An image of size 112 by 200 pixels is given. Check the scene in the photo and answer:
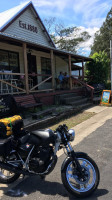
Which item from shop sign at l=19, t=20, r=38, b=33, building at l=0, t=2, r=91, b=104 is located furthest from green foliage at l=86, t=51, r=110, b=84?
shop sign at l=19, t=20, r=38, b=33

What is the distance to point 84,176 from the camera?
7.77ft

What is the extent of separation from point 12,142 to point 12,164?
0.35 meters

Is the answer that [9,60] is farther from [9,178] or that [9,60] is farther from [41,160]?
[41,160]

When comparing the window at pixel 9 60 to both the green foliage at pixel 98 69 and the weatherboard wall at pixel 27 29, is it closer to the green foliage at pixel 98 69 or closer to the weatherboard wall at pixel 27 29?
the weatherboard wall at pixel 27 29

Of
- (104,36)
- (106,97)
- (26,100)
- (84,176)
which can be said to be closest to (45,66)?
(106,97)

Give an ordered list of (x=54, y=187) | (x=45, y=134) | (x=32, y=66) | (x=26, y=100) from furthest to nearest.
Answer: (x=32, y=66), (x=26, y=100), (x=54, y=187), (x=45, y=134)

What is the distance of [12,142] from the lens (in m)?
2.53

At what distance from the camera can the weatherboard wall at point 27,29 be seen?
9.91 m

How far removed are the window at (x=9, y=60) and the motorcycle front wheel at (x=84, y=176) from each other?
25.9ft

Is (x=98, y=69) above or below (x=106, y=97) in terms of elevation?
above

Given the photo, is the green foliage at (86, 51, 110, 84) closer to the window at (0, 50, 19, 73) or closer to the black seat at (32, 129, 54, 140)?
the window at (0, 50, 19, 73)

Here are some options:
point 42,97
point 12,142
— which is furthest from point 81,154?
point 42,97

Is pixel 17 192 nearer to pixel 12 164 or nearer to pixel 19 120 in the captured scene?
pixel 12 164

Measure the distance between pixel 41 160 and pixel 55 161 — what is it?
21 centimetres
